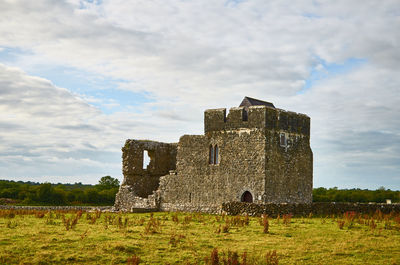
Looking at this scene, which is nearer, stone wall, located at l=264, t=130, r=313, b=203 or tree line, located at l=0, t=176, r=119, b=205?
stone wall, located at l=264, t=130, r=313, b=203

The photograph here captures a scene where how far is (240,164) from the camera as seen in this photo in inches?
1133

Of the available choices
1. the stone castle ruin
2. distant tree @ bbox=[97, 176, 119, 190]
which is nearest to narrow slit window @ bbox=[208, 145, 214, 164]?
the stone castle ruin

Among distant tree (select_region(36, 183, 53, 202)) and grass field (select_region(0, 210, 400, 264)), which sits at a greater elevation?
distant tree (select_region(36, 183, 53, 202))

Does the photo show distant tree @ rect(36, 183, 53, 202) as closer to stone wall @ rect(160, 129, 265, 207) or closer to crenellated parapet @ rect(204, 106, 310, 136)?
stone wall @ rect(160, 129, 265, 207)

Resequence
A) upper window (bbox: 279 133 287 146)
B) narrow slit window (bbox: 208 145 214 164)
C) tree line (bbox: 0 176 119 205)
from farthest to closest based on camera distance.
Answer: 1. tree line (bbox: 0 176 119 205)
2. narrow slit window (bbox: 208 145 214 164)
3. upper window (bbox: 279 133 287 146)

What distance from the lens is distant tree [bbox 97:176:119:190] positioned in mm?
60128

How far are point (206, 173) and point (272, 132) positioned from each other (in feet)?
17.0

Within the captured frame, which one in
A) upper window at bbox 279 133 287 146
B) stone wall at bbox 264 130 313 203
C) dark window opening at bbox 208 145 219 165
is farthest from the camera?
dark window opening at bbox 208 145 219 165

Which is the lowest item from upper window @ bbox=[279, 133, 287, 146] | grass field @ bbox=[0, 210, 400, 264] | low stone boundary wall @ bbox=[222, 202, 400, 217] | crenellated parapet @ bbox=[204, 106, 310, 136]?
grass field @ bbox=[0, 210, 400, 264]

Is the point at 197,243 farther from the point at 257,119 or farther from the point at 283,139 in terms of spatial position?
the point at 283,139

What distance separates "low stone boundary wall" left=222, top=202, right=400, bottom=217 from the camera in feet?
77.4

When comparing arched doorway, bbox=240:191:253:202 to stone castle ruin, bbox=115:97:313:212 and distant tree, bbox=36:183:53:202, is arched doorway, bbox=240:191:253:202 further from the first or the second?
distant tree, bbox=36:183:53:202

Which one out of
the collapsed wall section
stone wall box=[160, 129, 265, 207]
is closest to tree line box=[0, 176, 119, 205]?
the collapsed wall section

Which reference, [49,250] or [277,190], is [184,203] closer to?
[277,190]
